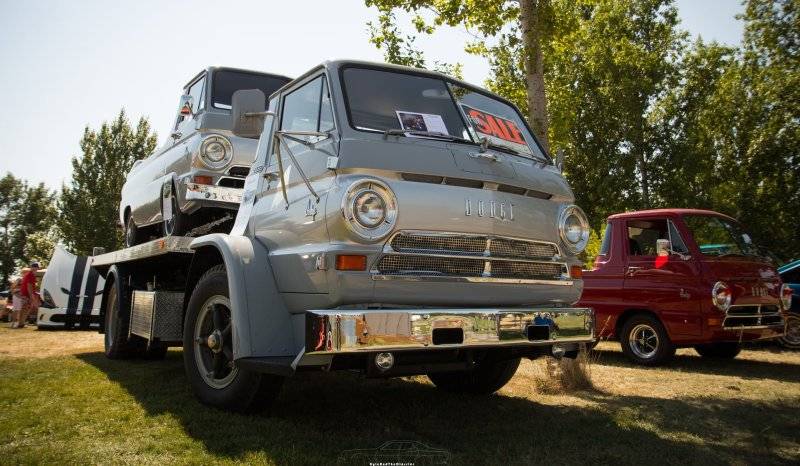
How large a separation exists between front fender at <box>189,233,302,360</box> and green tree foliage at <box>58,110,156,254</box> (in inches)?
1405

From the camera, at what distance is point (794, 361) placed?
8539 millimetres

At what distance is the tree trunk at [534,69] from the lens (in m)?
7.43

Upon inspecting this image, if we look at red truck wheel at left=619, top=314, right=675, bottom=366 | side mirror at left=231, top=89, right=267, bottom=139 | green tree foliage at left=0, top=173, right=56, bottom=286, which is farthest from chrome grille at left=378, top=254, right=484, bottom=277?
green tree foliage at left=0, top=173, right=56, bottom=286

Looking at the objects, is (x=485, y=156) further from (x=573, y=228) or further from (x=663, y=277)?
(x=663, y=277)

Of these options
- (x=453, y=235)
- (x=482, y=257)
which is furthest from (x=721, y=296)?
(x=453, y=235)

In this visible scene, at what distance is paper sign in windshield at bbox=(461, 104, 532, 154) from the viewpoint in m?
4.68

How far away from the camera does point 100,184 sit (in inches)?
1569

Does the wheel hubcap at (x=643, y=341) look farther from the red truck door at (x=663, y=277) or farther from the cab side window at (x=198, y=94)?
the cab side window at (x=198, y=94)

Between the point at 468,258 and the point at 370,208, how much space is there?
71 cm

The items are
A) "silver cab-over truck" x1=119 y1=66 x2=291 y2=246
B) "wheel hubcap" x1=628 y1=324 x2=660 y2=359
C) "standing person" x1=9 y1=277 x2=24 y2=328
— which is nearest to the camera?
"silver cab-over truck" x1=119 y1=66 x2=291 y2=246

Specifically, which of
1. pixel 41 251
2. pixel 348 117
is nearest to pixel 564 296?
pixel 348 117

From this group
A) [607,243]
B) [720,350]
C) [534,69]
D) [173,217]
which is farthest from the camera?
[607,243]

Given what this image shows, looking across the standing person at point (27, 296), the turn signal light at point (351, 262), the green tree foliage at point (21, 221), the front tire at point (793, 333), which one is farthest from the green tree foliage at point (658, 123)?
the green tree foliage at point (21, 221)

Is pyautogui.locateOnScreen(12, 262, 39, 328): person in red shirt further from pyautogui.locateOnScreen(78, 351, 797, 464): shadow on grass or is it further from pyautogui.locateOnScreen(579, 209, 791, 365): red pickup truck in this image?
pyautogui.locateOnScreen(579, 209, 791, 365): red pickup truck
